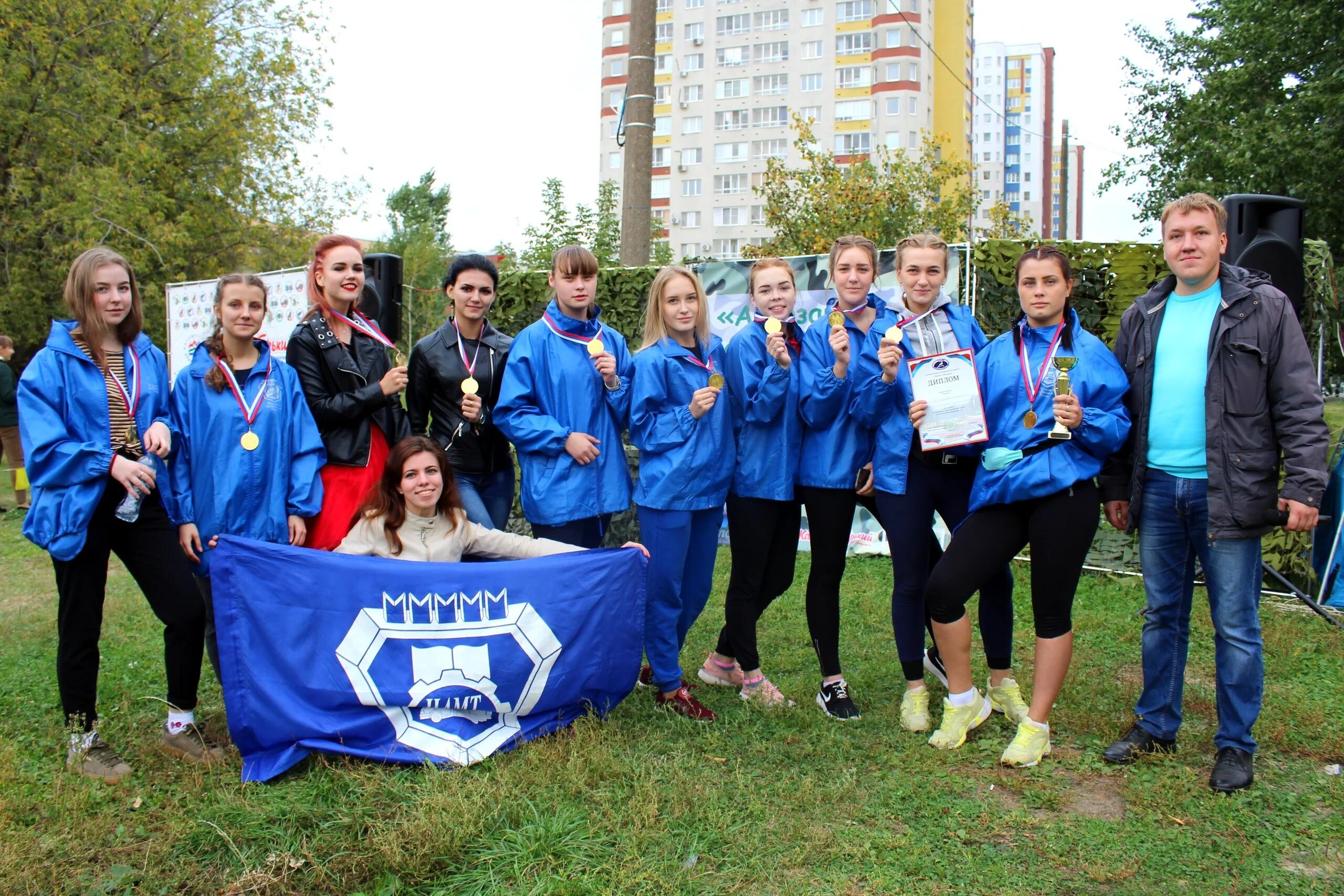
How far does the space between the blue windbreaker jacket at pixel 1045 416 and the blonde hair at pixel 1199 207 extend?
0.53 metres

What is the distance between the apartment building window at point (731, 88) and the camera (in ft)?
243

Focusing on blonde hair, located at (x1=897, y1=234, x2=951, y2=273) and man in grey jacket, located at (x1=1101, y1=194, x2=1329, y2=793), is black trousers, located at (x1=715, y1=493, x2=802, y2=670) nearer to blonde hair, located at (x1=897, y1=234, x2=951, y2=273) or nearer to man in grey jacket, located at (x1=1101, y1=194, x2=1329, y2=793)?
blonde hair, located at (x1=897, y1=234, x2=951, y2=273)

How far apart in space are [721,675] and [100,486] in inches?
113

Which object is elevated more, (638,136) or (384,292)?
(638,136)

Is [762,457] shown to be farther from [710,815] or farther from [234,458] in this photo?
[234,458]

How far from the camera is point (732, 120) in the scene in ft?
242

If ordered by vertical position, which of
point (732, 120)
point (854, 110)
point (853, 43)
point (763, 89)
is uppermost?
point (853, 43)

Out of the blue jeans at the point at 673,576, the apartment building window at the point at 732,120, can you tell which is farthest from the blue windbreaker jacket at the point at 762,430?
the apartment building window at the point at 732,120

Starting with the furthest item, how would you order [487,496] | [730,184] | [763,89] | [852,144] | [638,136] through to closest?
[763,89]
[730,184]
[852,144]
[638,136]
[487,496]

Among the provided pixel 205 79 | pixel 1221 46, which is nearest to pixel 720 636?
pixel 205 79

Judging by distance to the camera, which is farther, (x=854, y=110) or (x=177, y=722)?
(x=854, y=110)

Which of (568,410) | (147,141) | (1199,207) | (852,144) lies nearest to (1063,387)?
(1199,207)

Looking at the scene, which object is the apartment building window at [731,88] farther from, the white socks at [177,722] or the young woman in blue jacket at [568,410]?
the white socks at [177,722]

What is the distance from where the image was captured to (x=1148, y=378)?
12.1 feet
